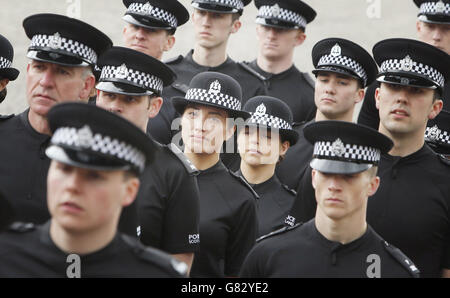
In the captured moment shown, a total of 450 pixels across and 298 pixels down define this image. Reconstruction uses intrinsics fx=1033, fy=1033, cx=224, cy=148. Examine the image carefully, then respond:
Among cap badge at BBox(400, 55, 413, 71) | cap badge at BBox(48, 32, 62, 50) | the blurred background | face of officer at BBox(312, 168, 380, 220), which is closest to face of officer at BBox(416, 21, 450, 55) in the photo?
cap badge at BBox(400, 55, 413, 71)

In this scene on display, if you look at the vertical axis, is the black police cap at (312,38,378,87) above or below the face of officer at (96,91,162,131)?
above

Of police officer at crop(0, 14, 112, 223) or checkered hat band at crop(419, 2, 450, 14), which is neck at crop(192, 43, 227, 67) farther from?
police officer at crop(0, 14, 112, 223)

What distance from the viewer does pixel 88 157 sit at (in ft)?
15.4

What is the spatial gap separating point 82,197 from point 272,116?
3787 mm

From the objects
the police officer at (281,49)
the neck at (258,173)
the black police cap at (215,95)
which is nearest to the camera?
the black police cap at (215,95)

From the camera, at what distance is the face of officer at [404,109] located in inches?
277

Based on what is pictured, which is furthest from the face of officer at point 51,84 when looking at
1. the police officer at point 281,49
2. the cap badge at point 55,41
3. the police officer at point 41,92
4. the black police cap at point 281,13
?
the black police cap at point 281,13

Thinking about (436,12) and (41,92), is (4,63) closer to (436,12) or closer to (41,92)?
(41,92)

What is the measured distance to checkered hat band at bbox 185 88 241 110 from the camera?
7509 mm

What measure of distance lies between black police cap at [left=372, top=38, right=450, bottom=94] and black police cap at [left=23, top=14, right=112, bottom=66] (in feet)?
6.86

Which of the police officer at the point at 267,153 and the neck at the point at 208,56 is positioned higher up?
the neck at the point at 208,56

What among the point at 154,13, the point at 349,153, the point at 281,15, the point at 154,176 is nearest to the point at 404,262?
the point at 349,153

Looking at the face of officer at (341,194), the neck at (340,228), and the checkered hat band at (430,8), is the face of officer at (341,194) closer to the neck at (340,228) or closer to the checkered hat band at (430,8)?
the neck at (340,228)

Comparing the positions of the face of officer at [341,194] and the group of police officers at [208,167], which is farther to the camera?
the face of officer at [341,194]
